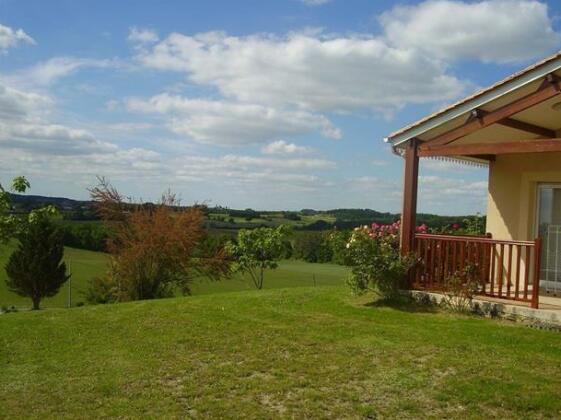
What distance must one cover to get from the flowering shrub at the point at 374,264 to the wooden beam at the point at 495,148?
1.77 metres

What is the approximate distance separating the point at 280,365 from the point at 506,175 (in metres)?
7.04

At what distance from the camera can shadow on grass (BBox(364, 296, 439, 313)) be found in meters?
9.40

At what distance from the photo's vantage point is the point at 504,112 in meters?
9.03

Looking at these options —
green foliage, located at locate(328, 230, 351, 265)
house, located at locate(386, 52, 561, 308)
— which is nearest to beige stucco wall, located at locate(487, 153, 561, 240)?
house, located at locate(386, 52, 561, 308)

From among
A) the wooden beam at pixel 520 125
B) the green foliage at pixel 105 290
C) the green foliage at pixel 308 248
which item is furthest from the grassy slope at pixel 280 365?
the green foliage at pixel 308 248

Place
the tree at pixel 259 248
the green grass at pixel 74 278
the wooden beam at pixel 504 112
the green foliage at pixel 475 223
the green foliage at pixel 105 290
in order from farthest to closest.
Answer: the green grass at pixel 74 278 → the tree at pixel 259 248 → the green foliage at pixel 105 290 → the green foliage at pixel 475 223 → the wooden beam at pixel 504 112

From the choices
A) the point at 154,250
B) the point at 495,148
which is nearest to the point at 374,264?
the point at 495,148

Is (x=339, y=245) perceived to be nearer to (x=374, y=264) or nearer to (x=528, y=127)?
(x=374, y=264)

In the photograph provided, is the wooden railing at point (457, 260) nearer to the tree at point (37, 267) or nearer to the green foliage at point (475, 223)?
the green foliage at point (475, 223)

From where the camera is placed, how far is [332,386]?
583 centimetres

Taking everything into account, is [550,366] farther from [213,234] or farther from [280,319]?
[213,234]

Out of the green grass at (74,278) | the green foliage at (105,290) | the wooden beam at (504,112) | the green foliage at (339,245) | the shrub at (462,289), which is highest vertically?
the wooden beam at (504,112)

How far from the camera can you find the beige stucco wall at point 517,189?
1073 centimetres

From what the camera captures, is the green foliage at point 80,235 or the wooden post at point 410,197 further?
the green foliage at point 80,235
